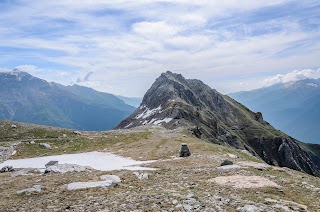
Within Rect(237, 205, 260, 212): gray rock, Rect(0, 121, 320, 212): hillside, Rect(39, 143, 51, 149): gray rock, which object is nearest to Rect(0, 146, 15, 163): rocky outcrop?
Rect(39, 143, 51, 149): gray rock

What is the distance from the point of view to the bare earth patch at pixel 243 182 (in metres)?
22.6

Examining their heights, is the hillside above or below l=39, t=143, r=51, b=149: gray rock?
above

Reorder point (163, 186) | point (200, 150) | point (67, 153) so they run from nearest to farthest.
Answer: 1. point (163, 186)
2. point (200, 150)
3. point (67, 153)

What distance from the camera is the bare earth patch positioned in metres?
22.6

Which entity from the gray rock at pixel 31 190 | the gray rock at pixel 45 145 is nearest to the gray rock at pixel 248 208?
the gray rock at pixel 31 190

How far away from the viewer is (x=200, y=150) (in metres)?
49.8

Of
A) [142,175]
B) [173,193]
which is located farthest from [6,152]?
[173,193]

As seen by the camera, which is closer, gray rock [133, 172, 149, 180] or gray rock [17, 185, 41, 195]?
gray rock [17, 185, 41, 195]

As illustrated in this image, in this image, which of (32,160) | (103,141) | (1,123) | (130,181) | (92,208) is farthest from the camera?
(1,123)

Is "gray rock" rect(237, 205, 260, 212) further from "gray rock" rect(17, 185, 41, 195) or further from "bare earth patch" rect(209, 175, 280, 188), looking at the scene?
"gray rock" rect(17, 185, 41, 195)

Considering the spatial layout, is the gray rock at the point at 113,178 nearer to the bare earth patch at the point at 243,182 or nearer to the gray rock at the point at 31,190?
the gray rock at the point at 31,190

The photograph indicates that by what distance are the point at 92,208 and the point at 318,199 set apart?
1484 centimetres

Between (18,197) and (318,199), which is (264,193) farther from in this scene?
(18,197)

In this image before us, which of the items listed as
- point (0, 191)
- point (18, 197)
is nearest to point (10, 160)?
point (0, 191)
